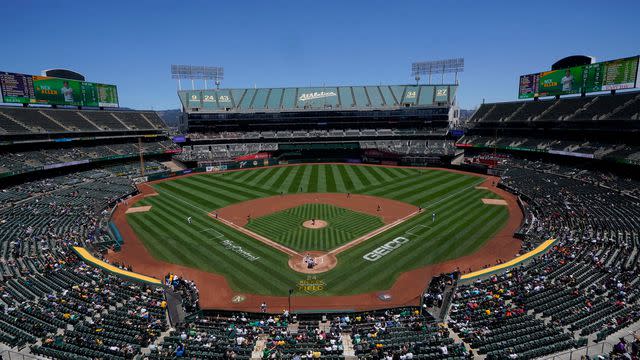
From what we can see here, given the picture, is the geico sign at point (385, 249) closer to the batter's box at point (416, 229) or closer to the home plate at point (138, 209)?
the batter's box at point (416, 229)

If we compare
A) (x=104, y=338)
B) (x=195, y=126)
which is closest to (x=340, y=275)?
(x=104, y=338)

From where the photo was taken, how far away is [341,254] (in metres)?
32.6

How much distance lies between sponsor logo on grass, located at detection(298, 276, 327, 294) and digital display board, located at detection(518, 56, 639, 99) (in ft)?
218

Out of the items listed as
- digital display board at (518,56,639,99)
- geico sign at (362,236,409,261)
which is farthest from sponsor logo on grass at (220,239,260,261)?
digital display board at (518,56,639,99)

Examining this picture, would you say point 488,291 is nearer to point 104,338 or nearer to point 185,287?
point 185,287

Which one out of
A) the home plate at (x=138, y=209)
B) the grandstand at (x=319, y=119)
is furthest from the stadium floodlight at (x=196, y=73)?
the home plate at (x=138, y=209)

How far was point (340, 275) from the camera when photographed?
28.8 metres

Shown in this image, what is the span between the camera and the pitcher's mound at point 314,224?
40162mm

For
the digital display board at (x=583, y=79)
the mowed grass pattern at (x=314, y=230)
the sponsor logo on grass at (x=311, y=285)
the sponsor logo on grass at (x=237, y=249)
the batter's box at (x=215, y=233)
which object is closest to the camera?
the sponsor logo on grass at (x=311, y=285)

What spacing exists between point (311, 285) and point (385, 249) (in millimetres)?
9607

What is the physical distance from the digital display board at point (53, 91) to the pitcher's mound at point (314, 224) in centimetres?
6325

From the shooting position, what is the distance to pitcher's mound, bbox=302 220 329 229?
132 ft

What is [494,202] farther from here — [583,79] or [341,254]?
[583,79]

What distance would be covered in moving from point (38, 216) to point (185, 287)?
27.6 meters
